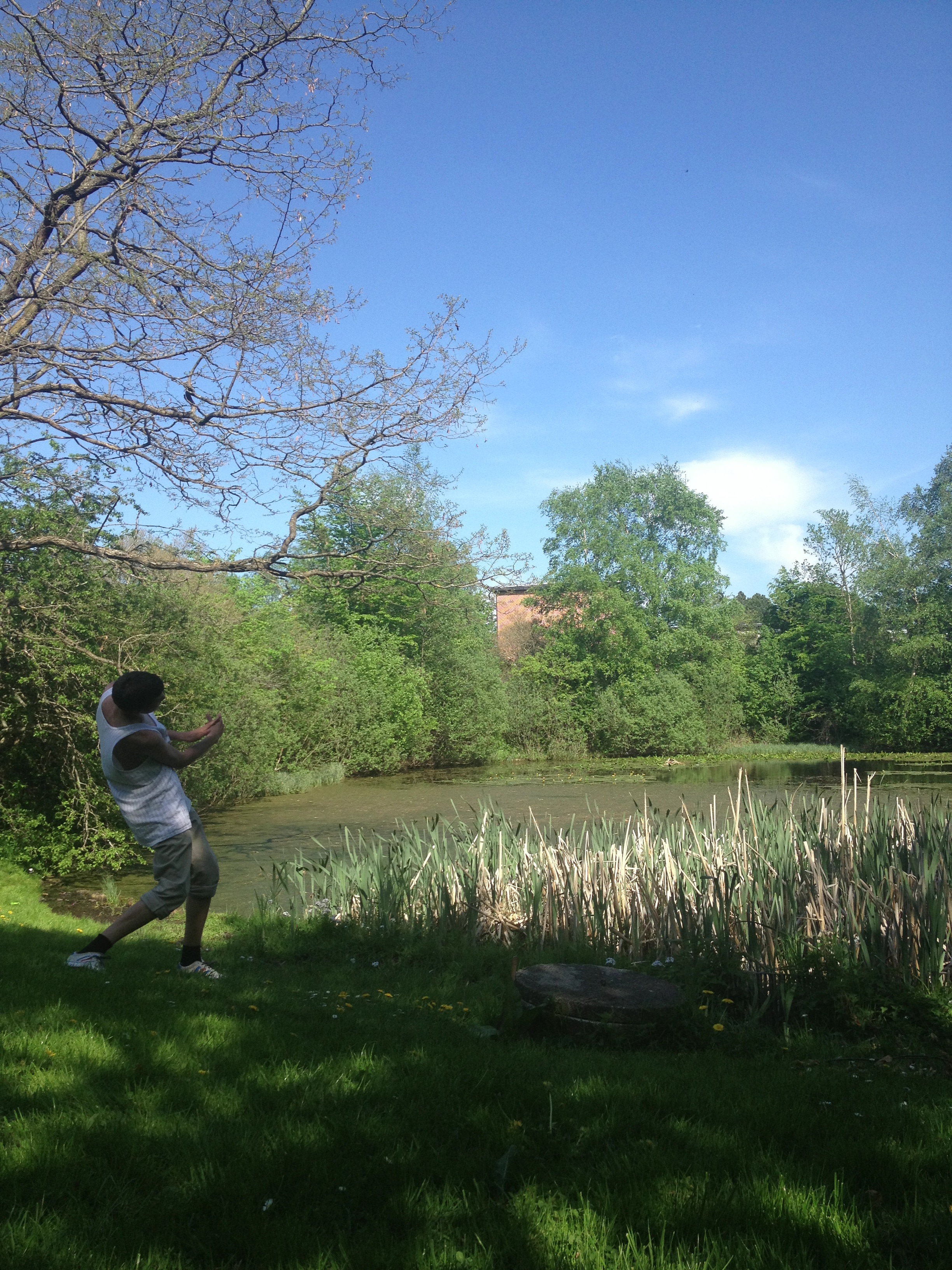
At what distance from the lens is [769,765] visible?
1174 inches

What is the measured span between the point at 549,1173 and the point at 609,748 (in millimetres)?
32883

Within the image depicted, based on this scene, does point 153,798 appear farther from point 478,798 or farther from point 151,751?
point 478,798

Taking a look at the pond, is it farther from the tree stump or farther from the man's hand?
the man's hand


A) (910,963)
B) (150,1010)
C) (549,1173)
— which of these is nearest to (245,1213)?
(549,1173)

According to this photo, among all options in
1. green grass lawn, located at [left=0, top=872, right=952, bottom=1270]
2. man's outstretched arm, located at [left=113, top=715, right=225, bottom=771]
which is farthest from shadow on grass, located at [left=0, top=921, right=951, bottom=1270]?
man's outstretched arm, located at [left=113, top=715, right=225, bottom=771]

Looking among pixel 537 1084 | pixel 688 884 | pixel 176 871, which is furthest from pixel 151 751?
pixel 688 884

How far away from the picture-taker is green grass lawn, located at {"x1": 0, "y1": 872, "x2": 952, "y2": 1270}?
2.23 metres

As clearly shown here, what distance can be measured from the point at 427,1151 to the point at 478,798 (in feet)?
57.4

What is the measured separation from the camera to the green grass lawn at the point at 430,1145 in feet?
7.30

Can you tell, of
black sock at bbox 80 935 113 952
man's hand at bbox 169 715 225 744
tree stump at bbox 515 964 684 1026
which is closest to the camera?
tree stump at bbox 515 964 684 1026

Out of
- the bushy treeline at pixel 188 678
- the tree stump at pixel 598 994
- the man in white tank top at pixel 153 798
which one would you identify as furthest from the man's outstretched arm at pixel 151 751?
the bushy treeline at pixel 188 678

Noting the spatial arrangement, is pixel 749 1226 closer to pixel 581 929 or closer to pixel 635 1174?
pixel 635 1174

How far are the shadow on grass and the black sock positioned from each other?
680 millimetres

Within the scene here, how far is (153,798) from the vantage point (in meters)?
4.56
